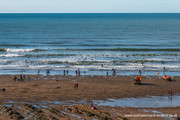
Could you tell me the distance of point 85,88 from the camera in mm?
40969

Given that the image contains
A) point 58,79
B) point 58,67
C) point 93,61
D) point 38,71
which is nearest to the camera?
point 58,79

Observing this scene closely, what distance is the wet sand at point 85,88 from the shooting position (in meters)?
35.8

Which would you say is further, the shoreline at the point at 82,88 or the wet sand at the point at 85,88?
the shoreline at the point at 82,88

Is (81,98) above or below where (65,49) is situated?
below

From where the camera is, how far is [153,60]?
6456 cm

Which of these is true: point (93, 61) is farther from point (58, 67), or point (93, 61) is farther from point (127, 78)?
point (127, 78)

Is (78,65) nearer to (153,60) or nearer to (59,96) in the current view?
(153,60)

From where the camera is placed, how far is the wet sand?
35.8m

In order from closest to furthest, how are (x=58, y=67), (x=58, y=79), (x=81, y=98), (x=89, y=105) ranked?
(x=89, y=105)
(x=81, y=98)
(x=58, y=79)
(x=58, y=67)

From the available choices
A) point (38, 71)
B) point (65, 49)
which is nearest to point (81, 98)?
point (38, 71)

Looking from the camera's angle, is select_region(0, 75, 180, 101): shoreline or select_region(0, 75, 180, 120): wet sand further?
select_region(0, 75, 180, 101): shoreline

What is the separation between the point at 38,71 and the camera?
173 ft

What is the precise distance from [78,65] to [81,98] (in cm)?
2497

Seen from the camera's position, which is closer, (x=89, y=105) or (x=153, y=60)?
(x=89, y=105)
